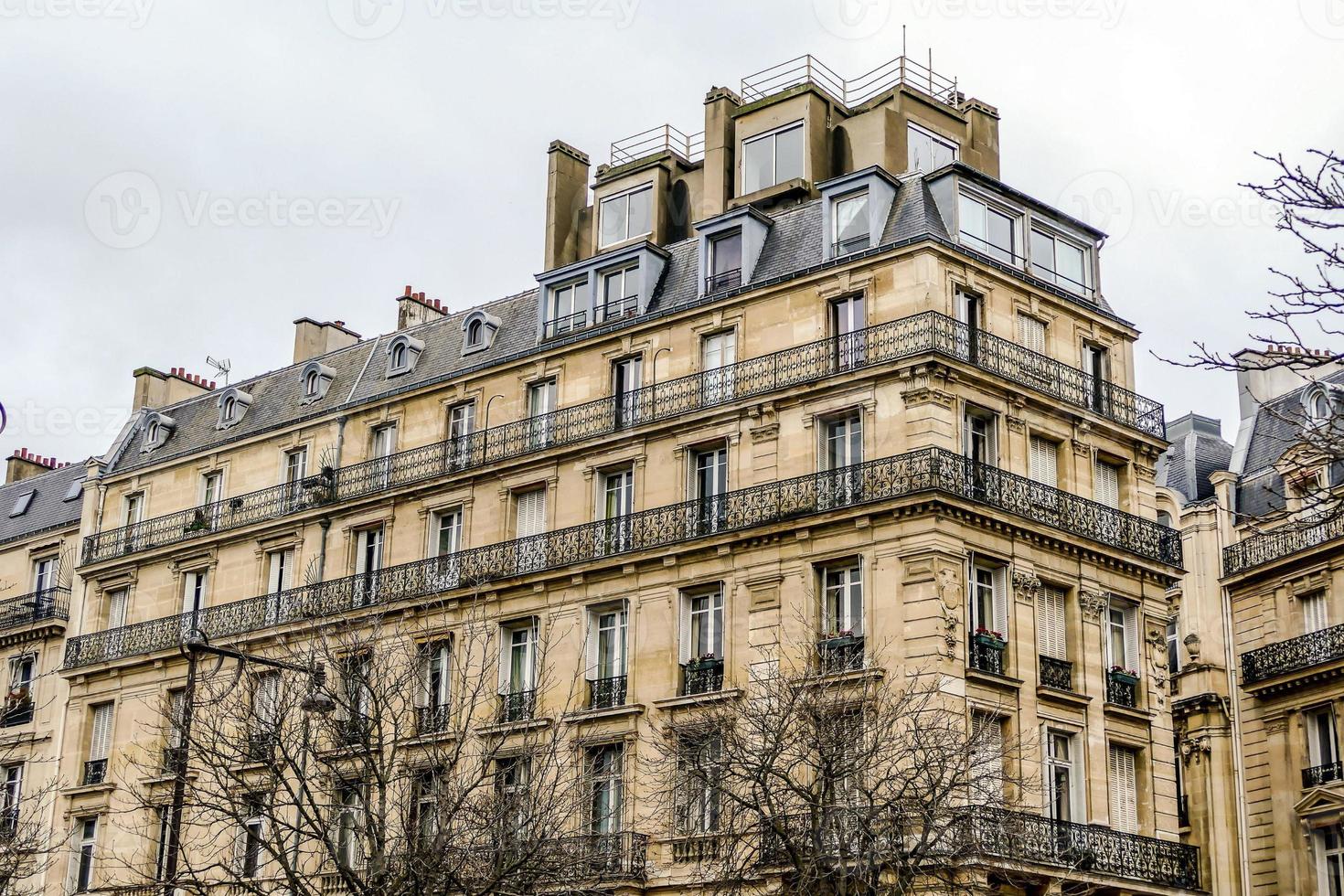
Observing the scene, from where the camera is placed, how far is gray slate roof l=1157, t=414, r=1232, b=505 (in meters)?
45.4

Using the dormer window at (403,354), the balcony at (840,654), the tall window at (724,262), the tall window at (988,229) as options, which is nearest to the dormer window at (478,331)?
the dormer window at (403,354)

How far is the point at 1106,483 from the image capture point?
1380 inches

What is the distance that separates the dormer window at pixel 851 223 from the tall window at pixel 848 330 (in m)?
0.96

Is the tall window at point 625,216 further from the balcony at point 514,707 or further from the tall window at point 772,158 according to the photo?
the balcony at point 514,707

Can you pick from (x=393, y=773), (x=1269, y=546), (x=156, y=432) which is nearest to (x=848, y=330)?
(x=393, y=773)

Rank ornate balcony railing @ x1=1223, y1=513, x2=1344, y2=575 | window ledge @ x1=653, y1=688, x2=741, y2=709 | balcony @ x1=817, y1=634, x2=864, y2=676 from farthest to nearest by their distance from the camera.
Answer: ornate balcony railing @ x1=1223, y1=513, x2=1344, y2=575 → window ledge @ x1=653, y1=688, x2=741, y2=709 → balcony @ x1=817, y1=634, x2=864, y2=676

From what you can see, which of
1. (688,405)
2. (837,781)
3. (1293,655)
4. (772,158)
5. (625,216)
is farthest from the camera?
(1293,655)

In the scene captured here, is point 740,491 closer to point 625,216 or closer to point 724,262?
point 724,262

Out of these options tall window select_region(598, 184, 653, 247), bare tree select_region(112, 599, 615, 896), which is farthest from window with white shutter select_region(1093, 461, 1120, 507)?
bare tree select_region(112, 599, 615, 896)

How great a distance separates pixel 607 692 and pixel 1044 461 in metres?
8.75

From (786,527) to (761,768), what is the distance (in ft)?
23.8

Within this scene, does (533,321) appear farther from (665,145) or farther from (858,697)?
(858,697)

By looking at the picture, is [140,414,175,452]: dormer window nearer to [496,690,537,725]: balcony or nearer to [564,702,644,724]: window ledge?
[496,690,537,725]: balcony

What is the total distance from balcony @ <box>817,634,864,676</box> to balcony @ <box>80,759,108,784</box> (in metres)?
18.5
